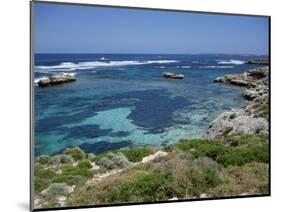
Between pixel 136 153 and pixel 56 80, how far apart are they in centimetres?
111

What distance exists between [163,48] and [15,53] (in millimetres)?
1575

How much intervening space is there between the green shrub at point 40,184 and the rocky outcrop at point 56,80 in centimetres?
93

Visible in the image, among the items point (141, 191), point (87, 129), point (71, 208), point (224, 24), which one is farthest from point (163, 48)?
point (71, 208)

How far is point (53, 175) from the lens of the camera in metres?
4.92

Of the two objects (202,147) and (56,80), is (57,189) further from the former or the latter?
(202,147)

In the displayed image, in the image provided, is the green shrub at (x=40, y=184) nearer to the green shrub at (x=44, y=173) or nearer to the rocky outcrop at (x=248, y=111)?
the green shrub at (x=44, y=173)

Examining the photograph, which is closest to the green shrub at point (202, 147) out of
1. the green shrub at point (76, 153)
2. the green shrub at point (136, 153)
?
the green shrub at point (136, 153)

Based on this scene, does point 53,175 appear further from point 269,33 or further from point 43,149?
point 269,33

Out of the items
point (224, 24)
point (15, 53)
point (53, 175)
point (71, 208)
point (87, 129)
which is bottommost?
point (71, 208)

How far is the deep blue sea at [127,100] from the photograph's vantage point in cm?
493

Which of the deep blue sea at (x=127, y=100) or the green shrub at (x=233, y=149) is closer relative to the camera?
the deep blue sea at (x=127, y=100)

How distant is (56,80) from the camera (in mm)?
4961

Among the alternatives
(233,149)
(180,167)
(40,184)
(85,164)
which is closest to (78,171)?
(85,164)

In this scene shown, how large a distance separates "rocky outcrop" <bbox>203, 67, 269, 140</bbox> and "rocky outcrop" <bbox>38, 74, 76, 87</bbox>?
1628 mm
